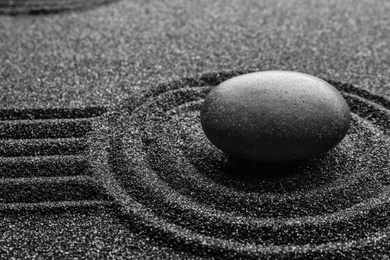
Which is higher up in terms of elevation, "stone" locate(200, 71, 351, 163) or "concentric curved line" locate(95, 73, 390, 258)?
"stone" locate(200, 71, 351, 163)

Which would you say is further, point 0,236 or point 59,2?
point 59,2

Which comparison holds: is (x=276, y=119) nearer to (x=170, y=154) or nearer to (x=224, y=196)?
(x=224, y=196)

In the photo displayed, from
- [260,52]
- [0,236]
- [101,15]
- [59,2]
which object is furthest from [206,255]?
[59,2]

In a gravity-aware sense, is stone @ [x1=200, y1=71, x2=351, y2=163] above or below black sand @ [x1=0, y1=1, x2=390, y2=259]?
above

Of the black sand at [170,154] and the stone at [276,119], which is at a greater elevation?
the stone at [276,119]

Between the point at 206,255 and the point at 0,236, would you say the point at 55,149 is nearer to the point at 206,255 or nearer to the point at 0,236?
the point at 0,236
